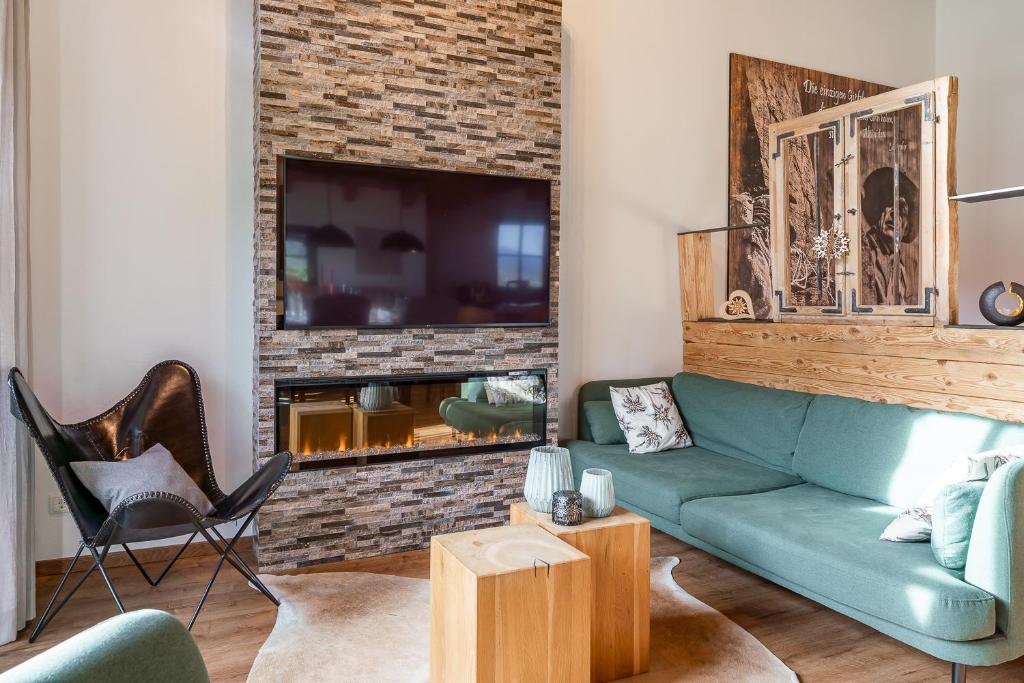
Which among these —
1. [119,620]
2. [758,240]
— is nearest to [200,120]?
[119,620]

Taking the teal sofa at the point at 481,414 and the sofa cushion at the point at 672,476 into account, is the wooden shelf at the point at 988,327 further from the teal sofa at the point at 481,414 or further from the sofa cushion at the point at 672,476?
the teal sofa at the point at 481,414

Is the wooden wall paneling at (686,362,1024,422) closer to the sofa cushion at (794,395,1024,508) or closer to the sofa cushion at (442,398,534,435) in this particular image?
the sofa cushion at (794,395,1024,508)

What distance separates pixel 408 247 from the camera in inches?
138

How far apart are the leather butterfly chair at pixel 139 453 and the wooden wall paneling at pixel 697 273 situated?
292 cm

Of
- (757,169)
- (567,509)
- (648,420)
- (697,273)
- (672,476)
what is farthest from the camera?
(757,169)

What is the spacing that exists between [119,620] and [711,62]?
4.84 meters

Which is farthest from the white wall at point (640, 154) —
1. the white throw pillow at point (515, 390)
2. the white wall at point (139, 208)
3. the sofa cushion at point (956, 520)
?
the sofa cushion at point (956, 520)

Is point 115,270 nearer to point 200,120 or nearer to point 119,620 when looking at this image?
point 200,120

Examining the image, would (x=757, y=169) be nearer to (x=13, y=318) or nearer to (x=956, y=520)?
(x=956, y=520)

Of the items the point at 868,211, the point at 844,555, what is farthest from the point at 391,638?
the point at 868,211

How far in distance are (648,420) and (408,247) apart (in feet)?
5.57

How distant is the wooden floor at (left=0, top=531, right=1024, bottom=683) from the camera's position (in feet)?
7.77

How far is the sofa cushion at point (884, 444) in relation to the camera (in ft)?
9.05

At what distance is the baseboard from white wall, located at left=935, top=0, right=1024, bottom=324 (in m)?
5.78
